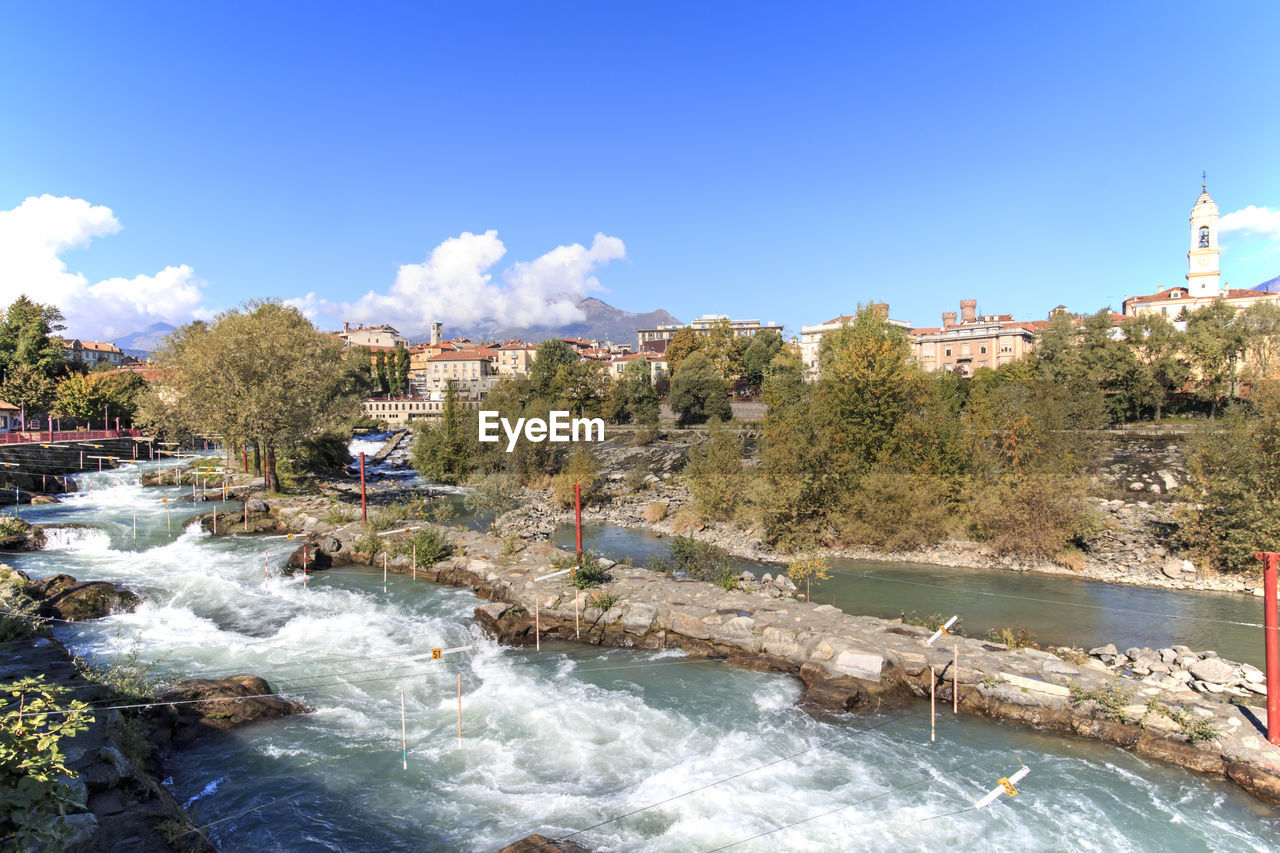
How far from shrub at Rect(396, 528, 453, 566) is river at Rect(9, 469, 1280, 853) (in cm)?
440

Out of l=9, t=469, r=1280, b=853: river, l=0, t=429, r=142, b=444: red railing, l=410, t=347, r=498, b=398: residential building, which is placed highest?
l=410, t=347, r=498, b=398: residential building

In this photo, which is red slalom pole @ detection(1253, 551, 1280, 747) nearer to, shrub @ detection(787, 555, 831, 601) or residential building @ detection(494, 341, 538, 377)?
shrub @ detection(787, 555, 831, 601)

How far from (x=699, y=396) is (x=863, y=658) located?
48.4 m

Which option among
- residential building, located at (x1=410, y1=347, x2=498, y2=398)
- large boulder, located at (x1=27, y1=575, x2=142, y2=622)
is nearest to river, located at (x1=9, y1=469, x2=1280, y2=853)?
large boulder, located at (x1=27, y1=575, x2=142, y2=622)

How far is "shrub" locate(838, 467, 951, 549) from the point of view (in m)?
21.9

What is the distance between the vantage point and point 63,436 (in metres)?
39.5

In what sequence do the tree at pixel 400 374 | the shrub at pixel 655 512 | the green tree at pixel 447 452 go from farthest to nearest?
the tree at pixel 400 374, the green tree at pixel 447 452, the shrub at pixel 655 512

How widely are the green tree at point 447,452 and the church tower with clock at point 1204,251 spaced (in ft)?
237

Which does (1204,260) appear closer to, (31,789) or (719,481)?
(719,481)

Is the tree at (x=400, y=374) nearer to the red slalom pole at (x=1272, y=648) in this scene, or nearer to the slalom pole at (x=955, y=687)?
the slalom pole at (x=955, y=687)

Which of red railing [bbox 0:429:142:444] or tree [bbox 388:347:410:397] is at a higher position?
tree [bbox 388:347:410:397]

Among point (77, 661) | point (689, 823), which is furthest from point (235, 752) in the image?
point (689, 823)

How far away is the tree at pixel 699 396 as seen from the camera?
5859 centimetres

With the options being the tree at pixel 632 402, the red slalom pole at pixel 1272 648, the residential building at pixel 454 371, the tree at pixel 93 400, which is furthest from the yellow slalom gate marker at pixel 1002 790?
the residential building at pixel 454 371
